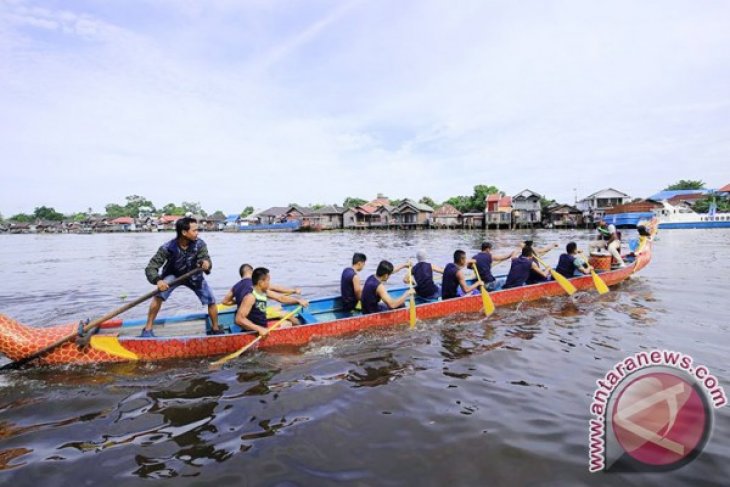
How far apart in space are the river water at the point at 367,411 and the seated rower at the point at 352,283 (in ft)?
2.89

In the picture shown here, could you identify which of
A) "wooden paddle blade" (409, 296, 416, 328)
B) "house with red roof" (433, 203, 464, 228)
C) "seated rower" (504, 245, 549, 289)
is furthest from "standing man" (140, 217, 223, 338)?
"house with red roof" (433, 203, 464, 228)

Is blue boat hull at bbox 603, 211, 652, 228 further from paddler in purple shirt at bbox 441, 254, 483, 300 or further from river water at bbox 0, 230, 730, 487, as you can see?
paddler in purple shirt at bbox 441, 254, 483, 300

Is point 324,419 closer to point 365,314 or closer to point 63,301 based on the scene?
point 365,314

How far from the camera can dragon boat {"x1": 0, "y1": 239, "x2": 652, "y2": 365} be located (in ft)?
17.7

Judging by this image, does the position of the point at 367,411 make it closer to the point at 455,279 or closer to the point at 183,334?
the point at 183,334

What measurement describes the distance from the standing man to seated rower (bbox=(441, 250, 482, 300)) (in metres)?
4.76

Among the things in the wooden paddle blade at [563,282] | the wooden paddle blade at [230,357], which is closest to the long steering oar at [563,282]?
the wooden paddle blade at [563,282]

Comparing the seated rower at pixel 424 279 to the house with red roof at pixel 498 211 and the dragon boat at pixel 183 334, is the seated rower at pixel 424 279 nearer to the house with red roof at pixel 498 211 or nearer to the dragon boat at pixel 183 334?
the dragon boat at pixel 183 334

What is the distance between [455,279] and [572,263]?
422cm

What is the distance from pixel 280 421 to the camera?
424 cm

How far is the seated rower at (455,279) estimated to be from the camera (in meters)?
8.23

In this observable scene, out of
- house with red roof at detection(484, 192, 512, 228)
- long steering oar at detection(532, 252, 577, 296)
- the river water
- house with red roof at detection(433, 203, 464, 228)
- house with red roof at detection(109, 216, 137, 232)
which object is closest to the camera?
the river water

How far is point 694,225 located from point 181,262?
190 feet

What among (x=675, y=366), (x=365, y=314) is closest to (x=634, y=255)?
(x=365, y=314)
